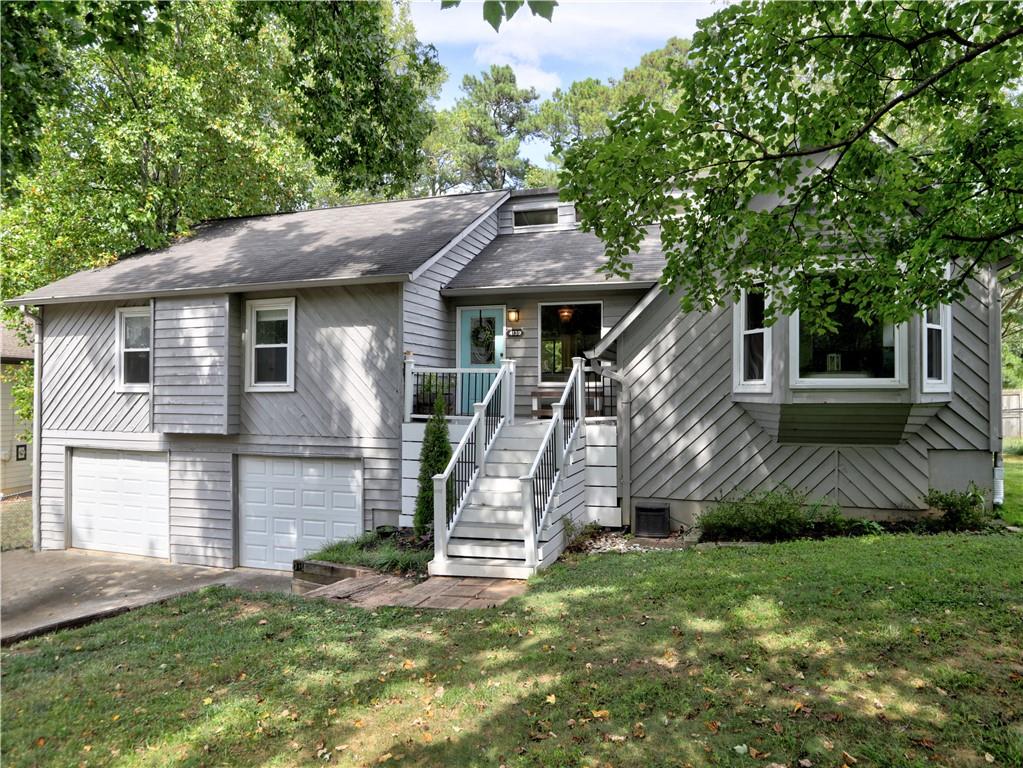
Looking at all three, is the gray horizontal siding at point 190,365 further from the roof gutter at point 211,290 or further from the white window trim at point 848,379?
the white window trim at point 848,379

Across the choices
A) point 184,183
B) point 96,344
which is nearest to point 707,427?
point 96,344

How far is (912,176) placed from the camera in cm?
539

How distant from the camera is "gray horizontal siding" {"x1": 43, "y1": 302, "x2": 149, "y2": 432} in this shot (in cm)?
1165

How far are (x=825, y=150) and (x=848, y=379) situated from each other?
3.47 metres

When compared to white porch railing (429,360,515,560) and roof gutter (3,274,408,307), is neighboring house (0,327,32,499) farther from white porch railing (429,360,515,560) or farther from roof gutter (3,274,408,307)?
white porch railing (429,360,515,560)

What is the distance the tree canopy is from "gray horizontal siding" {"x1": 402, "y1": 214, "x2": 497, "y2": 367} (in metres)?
4.95

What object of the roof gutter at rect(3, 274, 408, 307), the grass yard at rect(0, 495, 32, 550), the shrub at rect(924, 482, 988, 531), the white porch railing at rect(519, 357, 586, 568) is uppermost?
the roof gutter at rect(3, 274, 408, 307)

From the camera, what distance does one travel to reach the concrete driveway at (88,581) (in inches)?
339

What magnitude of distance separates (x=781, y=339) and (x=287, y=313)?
7864mm

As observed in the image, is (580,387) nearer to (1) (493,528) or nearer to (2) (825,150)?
(1) (493,528)

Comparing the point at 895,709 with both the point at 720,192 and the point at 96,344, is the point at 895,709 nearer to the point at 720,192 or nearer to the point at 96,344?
the point at 720,192

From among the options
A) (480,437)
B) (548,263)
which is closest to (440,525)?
(480,437)

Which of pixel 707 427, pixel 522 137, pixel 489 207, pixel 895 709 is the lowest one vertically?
pixel 895 709

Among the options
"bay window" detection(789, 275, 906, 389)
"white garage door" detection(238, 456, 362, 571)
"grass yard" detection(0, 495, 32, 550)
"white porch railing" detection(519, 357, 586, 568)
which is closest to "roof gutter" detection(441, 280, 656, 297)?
"white porch railing" detection(519, 357, 586, 568)
